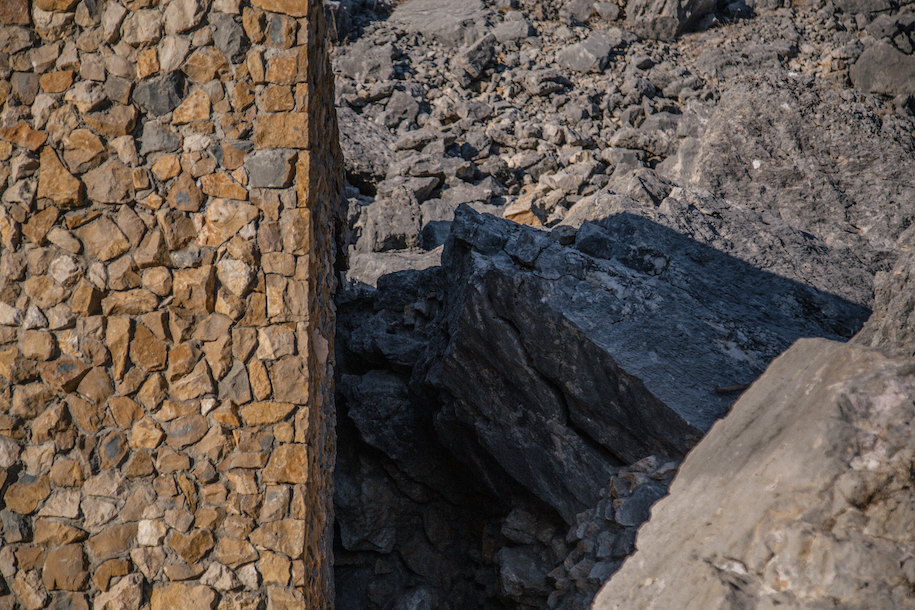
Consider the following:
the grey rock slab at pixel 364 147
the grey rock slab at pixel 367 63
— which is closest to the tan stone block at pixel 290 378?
the grey rock slab at pixel 364 147

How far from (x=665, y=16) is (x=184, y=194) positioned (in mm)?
9182

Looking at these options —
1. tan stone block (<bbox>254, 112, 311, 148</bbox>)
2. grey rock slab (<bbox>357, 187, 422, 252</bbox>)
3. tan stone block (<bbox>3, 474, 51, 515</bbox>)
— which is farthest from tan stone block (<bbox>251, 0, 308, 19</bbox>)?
grey rock slab (<bbox>357, 187, 422, 252</bbox>)

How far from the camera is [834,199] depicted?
229 inches

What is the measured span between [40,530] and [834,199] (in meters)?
6.29

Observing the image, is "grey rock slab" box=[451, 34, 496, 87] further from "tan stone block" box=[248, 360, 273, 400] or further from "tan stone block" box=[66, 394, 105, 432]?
"tan stone block" box=[66, 394, 105, 432]

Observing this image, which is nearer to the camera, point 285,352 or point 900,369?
point 900,369

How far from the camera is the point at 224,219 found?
9.29 ft

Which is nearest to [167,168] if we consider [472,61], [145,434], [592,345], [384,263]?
[145,434]

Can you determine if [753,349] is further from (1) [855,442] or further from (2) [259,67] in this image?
(2) [259,67]

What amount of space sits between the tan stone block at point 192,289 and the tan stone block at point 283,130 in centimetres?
61

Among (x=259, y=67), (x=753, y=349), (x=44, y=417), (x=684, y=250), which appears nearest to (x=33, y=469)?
(x=44, y=417)

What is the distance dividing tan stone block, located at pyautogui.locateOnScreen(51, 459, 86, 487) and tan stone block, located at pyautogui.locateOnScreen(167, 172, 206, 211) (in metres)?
1.21

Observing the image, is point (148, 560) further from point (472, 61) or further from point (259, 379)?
point (472, 61)

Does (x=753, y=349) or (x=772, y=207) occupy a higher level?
(x=772, y=207)
